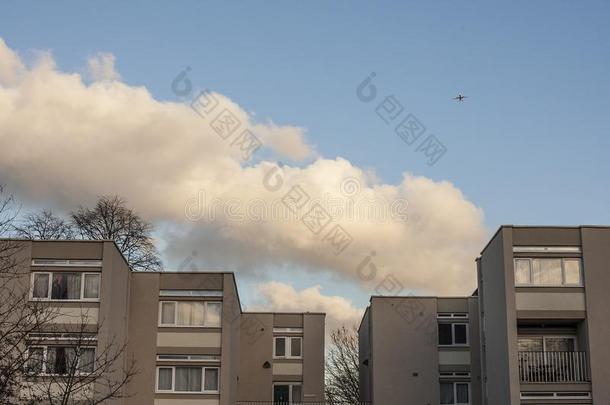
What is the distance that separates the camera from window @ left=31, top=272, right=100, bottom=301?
31.5 m

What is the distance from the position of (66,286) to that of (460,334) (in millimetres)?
18070

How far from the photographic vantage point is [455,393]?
4031 centimetres

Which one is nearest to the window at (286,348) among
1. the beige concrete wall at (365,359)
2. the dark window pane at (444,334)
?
the beige concrete wall at (365,359)

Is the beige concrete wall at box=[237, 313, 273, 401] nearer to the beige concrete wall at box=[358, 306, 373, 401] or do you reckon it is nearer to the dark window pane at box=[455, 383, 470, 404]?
the beige concrete wall at box=[358, 306, 373, 401]

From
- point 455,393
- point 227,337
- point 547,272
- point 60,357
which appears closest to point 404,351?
point 455,393

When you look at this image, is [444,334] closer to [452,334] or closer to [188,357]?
[452,334]

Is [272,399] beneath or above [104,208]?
beneath

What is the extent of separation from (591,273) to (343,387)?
40.7m

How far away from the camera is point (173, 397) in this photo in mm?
35625

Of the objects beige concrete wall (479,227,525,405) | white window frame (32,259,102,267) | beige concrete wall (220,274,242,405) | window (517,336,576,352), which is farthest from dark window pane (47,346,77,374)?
window (517,336,576,352)

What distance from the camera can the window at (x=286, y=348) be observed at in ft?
162

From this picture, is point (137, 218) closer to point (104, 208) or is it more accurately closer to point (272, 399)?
A: point (104, 208)

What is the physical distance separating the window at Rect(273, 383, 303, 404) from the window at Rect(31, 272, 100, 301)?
1936 centimetres

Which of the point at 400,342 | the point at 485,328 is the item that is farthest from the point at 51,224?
the point at 485,328
